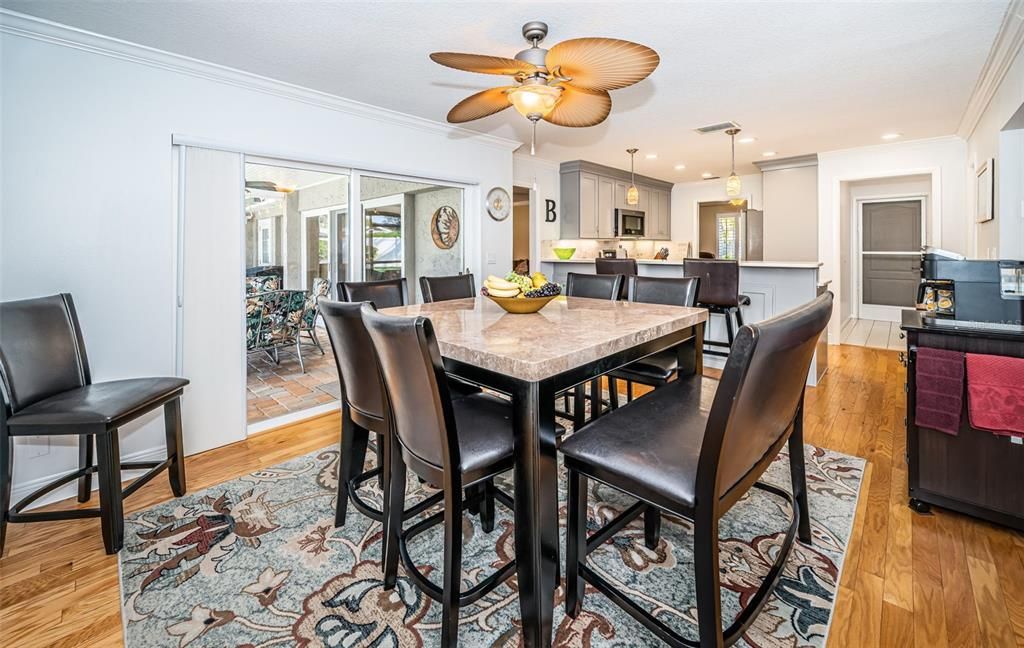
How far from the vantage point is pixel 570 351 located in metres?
1.19

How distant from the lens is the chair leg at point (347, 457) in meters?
1.86

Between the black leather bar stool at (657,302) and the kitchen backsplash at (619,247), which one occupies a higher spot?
the kitchen backsplash at (619,247)

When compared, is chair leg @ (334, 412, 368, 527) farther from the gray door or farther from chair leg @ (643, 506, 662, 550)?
the gray door

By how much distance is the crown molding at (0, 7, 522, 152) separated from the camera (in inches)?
86.0

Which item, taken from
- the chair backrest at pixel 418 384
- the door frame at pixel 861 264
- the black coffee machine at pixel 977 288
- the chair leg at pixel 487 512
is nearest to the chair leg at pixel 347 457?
the chair leg at pixel 487 512

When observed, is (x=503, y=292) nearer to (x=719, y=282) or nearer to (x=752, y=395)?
(x=752, y=395)

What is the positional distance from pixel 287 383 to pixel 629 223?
5052mm

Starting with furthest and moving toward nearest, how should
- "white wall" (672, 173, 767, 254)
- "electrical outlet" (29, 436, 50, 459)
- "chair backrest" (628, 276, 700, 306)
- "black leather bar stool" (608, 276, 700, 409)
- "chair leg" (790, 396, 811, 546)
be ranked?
1. "white wall" (672, 173, 767, 254)
2. "chair backrest" (628, 276, 700, 306)
3. "electrical outlet" (29, 436, 50, 459)
4. "black leather bar stool" (608, 276, 700, 409)
5. "chair leg" (790, 396, 811, 546)

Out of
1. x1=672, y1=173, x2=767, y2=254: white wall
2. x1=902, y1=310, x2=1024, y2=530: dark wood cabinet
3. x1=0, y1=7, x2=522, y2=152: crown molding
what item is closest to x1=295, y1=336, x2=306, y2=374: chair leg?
x1=0, y1=7, x2=522, y2=152: crown molding

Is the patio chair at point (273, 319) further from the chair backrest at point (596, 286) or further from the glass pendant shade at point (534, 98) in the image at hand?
the glass pendant shade at point (534, 98)

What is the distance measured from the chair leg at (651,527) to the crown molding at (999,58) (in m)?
2.95

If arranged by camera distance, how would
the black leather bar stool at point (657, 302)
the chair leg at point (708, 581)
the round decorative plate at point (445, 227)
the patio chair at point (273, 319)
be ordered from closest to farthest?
the chair leg at point (708, 581), the black leather bar stool at point (657, 302), the patio chair at point (273, 319), the round decorative plate at point (445, 227)

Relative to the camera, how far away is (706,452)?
1011 millimetres

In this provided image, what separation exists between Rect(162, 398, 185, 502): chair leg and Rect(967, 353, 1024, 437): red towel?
3.39 metres
